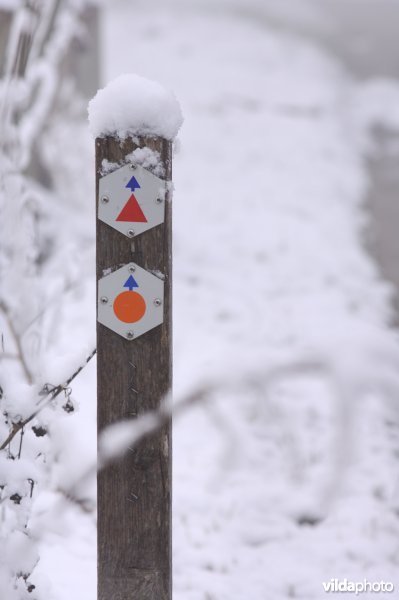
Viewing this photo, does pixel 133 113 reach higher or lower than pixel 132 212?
higher

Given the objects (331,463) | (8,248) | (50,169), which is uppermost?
(50,169)

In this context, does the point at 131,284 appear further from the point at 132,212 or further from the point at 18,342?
the point at 18,342

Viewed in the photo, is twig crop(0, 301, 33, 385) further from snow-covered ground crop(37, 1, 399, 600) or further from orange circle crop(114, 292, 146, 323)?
orange circle crop(114, 292, 146, 323)

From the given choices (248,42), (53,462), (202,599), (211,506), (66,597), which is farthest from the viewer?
(248,42)

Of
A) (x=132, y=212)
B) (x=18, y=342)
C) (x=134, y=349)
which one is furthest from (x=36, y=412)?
(x=18, y=342)

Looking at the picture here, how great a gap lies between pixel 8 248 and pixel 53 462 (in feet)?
3.85

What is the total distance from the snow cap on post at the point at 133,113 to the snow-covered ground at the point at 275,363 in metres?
0.14

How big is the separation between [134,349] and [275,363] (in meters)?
0.80

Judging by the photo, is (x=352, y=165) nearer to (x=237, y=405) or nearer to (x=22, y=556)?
(x=237, y=405)

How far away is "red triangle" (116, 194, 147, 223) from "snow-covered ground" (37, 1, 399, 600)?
0.79 feet

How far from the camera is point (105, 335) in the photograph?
1.87 metres

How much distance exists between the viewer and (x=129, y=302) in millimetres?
1849

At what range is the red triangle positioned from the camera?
1816 mm

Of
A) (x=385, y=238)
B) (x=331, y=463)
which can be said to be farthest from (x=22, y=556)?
(x=385, y=238)
